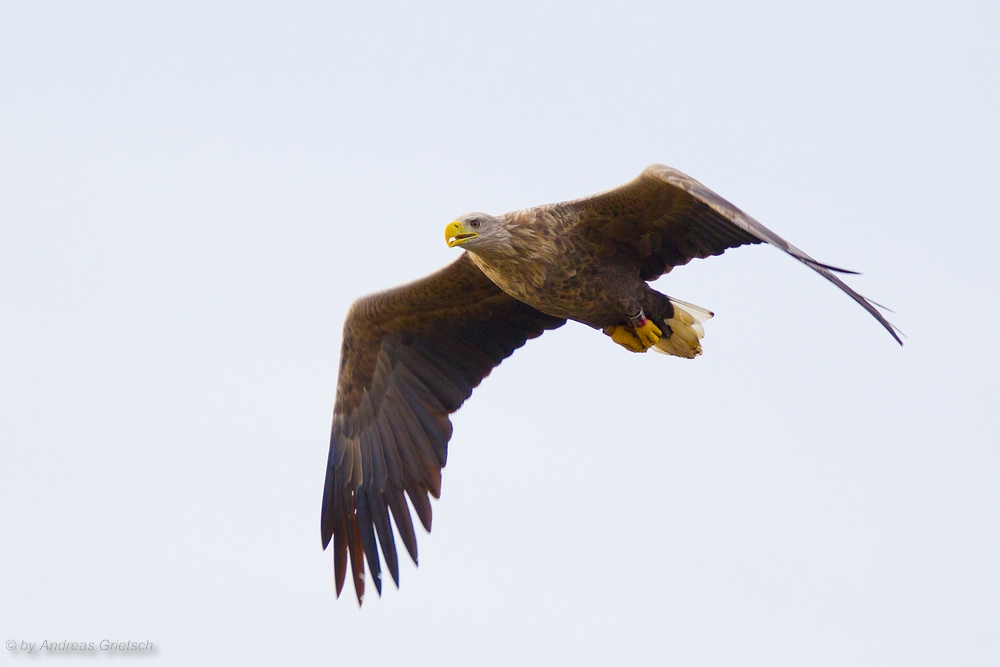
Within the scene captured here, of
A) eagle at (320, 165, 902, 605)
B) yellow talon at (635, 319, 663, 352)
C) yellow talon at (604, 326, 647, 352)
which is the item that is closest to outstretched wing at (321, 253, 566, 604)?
eagle at (320, 165, 902, 605)

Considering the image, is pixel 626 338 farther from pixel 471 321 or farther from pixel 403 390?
pixel 403 390

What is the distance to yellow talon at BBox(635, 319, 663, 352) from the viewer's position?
9078 mm

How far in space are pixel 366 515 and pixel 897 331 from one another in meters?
4.56

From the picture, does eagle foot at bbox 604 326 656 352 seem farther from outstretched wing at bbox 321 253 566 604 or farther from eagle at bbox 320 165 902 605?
outstretched wing at bbox 321 253 566 604

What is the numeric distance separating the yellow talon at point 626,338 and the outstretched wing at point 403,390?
0.66 metres

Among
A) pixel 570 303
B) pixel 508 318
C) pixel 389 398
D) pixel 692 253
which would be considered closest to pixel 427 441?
pixel 389 398

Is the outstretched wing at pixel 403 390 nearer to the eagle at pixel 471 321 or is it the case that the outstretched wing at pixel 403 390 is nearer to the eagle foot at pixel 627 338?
the eagle at pixel 471 321

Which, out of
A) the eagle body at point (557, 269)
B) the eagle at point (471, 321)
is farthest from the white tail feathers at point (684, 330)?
the eagle body at point (557, 269)

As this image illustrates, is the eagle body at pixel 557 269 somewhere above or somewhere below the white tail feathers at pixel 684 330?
above

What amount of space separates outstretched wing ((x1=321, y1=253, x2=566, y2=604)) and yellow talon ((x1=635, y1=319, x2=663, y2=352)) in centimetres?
82

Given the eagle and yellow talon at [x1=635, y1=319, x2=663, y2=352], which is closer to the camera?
the eagle

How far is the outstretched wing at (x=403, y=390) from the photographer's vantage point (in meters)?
9.74

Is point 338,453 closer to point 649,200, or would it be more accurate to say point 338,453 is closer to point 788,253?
point 649,200

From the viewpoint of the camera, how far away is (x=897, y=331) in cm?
679
